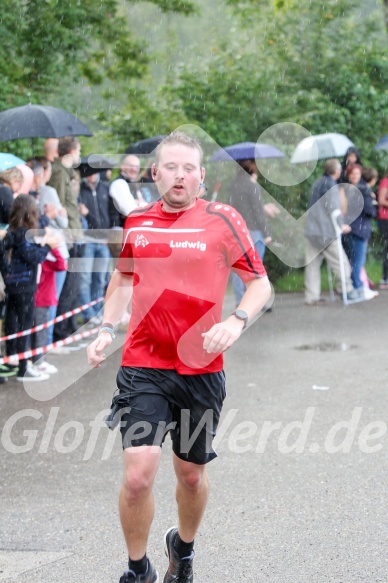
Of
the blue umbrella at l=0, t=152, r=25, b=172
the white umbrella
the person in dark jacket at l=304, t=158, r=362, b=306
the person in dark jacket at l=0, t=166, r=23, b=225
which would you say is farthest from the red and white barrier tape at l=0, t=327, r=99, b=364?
the white umbrella

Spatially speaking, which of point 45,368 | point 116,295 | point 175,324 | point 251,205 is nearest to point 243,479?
point 116,295

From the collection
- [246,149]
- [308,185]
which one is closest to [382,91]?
[308,185]

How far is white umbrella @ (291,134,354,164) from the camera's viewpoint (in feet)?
52.7

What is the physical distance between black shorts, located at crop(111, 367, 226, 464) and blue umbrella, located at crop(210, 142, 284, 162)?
9893 millimetres

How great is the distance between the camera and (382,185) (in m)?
16.5

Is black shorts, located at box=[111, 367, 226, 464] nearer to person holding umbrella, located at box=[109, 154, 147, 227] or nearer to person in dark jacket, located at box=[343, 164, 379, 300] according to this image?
person holding umbrella, located at box=[109, 154, 147, 227]

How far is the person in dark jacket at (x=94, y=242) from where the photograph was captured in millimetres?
12070

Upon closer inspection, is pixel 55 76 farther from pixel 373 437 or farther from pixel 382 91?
pixel 373 437

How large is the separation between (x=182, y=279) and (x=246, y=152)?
10.2 m

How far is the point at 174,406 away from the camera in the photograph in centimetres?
446

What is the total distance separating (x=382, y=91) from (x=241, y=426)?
1316cm

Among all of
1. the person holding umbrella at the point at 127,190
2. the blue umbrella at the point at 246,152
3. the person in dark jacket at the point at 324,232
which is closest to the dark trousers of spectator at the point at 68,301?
the person holding umbrella at the point at 127,190

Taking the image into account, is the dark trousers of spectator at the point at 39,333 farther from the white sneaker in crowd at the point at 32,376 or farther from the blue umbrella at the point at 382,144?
the blue umbrella at the point at 382,144

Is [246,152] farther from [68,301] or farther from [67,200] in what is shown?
[68,301]
